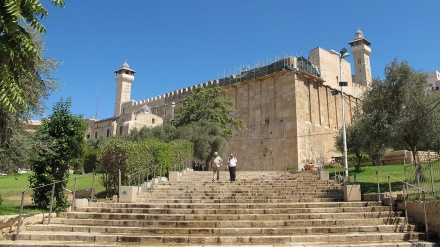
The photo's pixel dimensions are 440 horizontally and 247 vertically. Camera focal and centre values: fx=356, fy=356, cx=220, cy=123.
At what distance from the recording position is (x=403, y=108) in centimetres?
1297

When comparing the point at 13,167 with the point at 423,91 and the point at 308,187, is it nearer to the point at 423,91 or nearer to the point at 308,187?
the point at 308,187

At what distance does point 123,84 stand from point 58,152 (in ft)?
168

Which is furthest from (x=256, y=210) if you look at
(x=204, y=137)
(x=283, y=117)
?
(x=283, y=117)

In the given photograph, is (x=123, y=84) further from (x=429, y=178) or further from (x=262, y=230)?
(x=429, y=178)

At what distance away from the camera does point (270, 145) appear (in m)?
30.9

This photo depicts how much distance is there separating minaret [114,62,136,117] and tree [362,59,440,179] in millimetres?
49200

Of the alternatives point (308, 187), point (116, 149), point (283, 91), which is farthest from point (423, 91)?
point (283, 91)

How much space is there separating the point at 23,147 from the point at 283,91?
82.0ft

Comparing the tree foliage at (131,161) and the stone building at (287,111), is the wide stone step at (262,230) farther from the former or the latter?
the stone building at (287,111)

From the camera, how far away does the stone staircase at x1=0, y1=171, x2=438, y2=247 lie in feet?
22.0

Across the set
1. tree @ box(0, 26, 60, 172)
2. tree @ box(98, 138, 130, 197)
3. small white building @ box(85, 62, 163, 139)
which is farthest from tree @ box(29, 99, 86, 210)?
small white building @ box(85, 62, 163, 139)

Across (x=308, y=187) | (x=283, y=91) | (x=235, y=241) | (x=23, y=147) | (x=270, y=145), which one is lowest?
(x=235, y=241)

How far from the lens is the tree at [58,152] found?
9805mm

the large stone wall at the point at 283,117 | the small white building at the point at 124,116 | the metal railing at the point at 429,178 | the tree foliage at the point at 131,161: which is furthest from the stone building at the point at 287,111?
the metal railing at the point at 429,178
